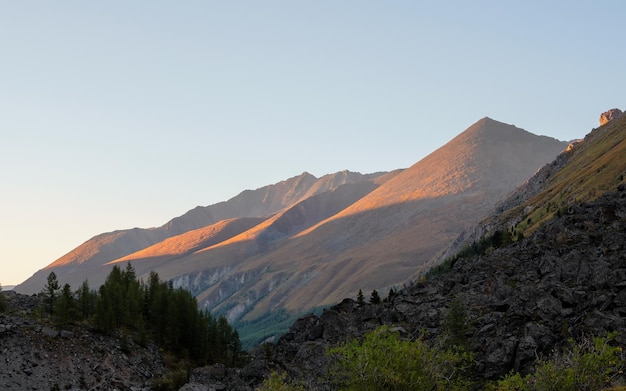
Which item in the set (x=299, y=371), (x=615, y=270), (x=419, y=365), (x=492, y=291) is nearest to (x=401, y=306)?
(x=492, y=291)

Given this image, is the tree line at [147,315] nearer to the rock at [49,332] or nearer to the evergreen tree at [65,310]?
the evergreen tree at [65,310]

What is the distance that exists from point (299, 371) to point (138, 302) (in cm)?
5897

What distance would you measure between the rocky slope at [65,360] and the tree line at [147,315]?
507 cm

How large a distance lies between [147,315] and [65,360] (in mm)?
49830

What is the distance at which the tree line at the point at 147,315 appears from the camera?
116188mm

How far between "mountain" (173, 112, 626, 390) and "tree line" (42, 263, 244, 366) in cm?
2373

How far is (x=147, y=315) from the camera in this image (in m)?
147

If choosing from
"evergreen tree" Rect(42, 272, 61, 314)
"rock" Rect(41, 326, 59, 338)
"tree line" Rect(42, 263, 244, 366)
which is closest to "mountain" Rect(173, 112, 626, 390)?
"tree line" Rect(42, 263, 244, 366)

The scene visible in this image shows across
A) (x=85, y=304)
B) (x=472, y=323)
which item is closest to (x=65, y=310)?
(x=85, y=304)

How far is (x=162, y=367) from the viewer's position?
115688mm

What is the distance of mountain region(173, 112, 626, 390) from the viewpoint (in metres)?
70.8

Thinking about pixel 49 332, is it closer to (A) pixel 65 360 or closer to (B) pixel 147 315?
(A) pixel 65 360

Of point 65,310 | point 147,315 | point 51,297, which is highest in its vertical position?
point 51,297

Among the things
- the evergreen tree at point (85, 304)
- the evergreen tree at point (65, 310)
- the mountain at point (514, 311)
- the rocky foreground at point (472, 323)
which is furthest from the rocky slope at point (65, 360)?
the evergreen tree at point (85, 304)
